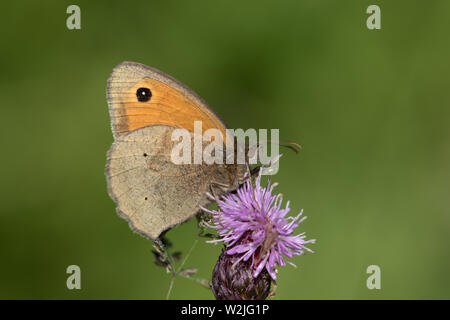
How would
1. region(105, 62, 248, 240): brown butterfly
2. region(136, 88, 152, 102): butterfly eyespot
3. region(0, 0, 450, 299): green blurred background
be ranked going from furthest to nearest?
region(0, 0, 450, 299): green blurred background → region(136, 88, 152, 102): butterfly eyespot → region(105, 62, 248, 240): brown butterfly

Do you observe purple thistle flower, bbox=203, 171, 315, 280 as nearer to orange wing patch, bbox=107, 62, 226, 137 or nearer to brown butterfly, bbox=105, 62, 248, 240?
brown butterfly, bbox=105, 62, 248, 240

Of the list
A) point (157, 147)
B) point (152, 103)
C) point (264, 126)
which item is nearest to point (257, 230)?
point (157, 147)

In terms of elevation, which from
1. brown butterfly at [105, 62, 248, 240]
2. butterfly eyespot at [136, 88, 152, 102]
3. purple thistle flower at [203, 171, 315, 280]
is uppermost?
butterfly eyespot at [136, 88, 152, 102]

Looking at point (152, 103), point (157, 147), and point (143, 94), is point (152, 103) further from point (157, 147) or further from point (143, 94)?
point (157, 147)

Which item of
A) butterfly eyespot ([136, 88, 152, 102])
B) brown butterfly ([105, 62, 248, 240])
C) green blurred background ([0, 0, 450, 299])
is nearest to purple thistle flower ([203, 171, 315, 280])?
brown butterfly ([105, 62, 248, 240])

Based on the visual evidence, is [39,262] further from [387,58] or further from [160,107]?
[387,58]

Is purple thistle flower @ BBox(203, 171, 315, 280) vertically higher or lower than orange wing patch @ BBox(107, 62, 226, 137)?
lower

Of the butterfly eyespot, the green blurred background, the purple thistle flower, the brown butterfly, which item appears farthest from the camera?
the green blurred background
